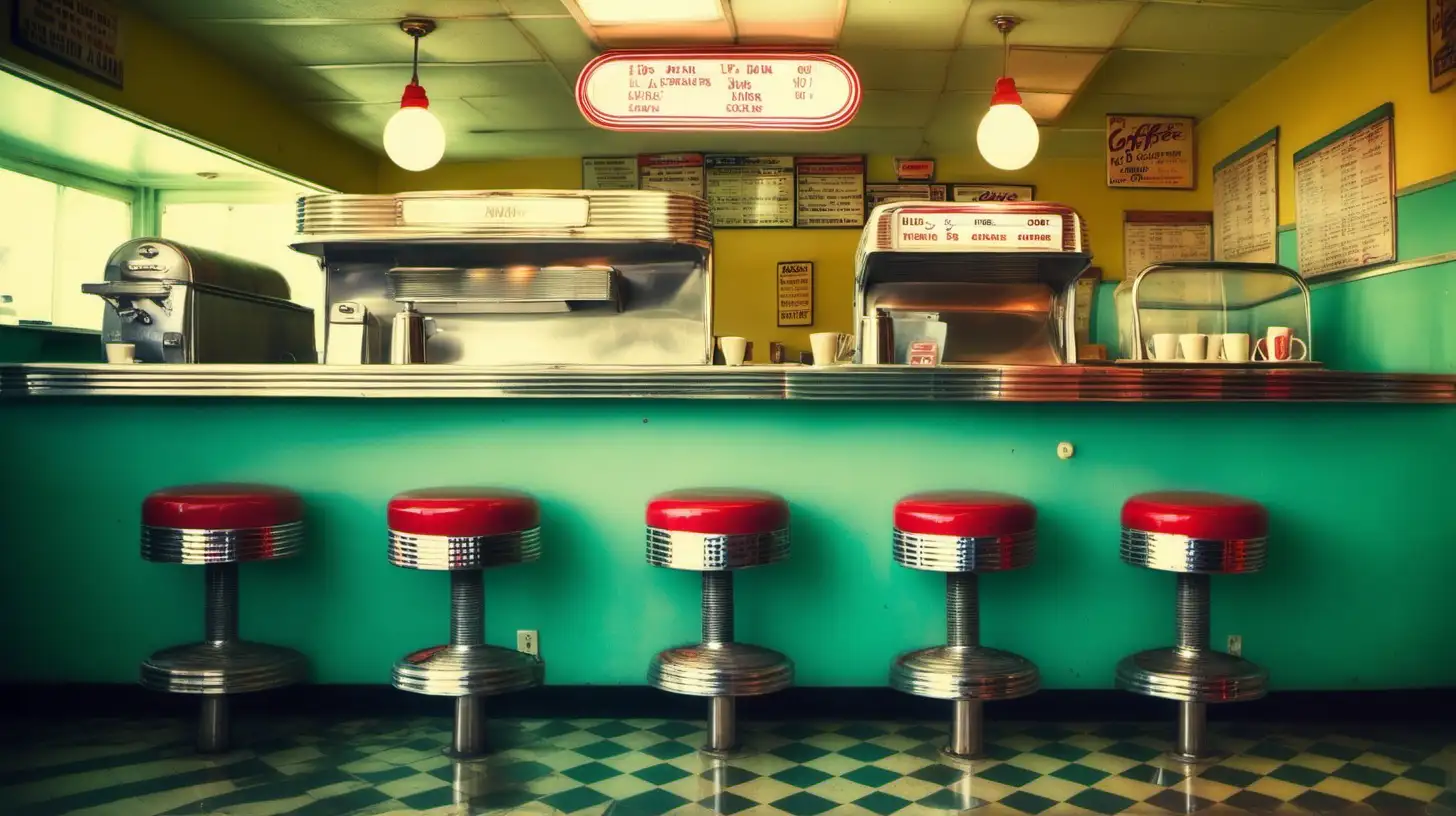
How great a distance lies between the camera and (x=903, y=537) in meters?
2.76

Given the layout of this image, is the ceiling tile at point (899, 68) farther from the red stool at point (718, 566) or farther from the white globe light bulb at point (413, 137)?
the red stool at point (718, 566)

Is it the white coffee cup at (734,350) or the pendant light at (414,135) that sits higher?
the pendant light at (414,135)

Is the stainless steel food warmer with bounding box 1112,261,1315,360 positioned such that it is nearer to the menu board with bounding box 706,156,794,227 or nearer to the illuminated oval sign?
the illuminated oval sign

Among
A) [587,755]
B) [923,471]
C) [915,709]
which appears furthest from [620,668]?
[923,471]

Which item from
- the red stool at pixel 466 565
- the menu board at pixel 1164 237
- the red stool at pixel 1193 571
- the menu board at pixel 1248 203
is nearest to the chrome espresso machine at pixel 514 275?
the red stool at pixel 466 565

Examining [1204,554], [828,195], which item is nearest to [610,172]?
[828,195]

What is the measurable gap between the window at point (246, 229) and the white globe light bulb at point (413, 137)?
89.2 inches

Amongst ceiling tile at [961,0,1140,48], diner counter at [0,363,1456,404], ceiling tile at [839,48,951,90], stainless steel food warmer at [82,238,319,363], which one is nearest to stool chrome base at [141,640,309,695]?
diner counter at [0,363,1456,404]

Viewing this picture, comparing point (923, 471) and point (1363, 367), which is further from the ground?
point (1363, 367)

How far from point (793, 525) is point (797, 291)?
4126 mm

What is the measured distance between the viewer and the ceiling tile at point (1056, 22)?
14.4ft

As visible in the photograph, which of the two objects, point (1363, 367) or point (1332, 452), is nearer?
point (1332, 452)

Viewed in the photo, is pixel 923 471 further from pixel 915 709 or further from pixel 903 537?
pixel 915 709

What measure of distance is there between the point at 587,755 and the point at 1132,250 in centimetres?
554
